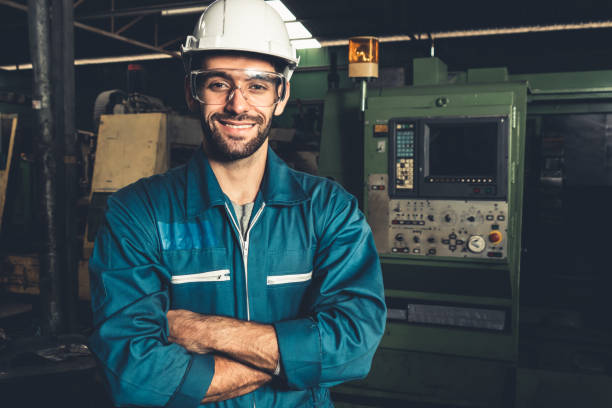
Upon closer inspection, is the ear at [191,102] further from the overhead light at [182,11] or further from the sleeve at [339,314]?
the overhead light at [182,11]

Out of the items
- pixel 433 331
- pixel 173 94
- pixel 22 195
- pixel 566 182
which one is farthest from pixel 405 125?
pixel 173 94

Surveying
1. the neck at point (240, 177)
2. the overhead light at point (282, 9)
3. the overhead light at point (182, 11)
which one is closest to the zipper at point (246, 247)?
the neck at point (240, 177)

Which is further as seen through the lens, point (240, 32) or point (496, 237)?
point (496, 237)

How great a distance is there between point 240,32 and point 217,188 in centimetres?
43

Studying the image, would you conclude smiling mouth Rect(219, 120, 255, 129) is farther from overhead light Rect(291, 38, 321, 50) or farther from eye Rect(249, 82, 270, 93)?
overhead light Rect(291, 38, 321, 50)

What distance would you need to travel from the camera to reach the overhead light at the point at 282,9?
5.99m

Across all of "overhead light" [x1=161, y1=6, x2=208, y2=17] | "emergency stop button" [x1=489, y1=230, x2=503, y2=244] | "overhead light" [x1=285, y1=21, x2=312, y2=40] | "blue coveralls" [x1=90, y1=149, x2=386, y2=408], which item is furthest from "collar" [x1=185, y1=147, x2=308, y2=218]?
"overhead light" [x1=285, y1=21, x2=312, y2=40]

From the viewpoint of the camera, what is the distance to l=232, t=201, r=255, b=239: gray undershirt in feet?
4.23

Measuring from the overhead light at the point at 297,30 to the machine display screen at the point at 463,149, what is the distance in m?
4.67

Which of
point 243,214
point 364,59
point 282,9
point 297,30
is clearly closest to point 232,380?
point 243,214

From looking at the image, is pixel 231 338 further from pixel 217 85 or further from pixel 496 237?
pixel 496 237

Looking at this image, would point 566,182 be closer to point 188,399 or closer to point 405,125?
point 405,125

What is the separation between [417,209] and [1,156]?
12.6 ft

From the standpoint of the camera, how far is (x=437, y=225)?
9.00ft
